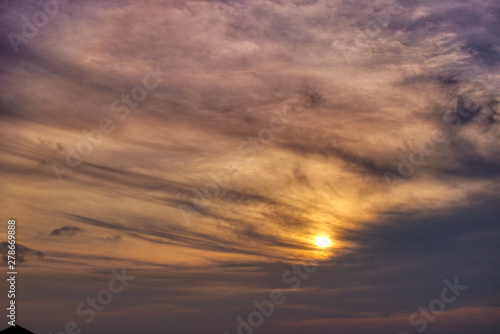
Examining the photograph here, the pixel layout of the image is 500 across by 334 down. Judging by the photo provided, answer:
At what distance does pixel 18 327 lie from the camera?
24.6 m

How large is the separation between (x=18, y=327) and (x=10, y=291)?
8557 mm

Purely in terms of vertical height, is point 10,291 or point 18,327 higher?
point 10,291

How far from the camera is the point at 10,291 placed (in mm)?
32344

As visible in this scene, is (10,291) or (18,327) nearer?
(18,327)
